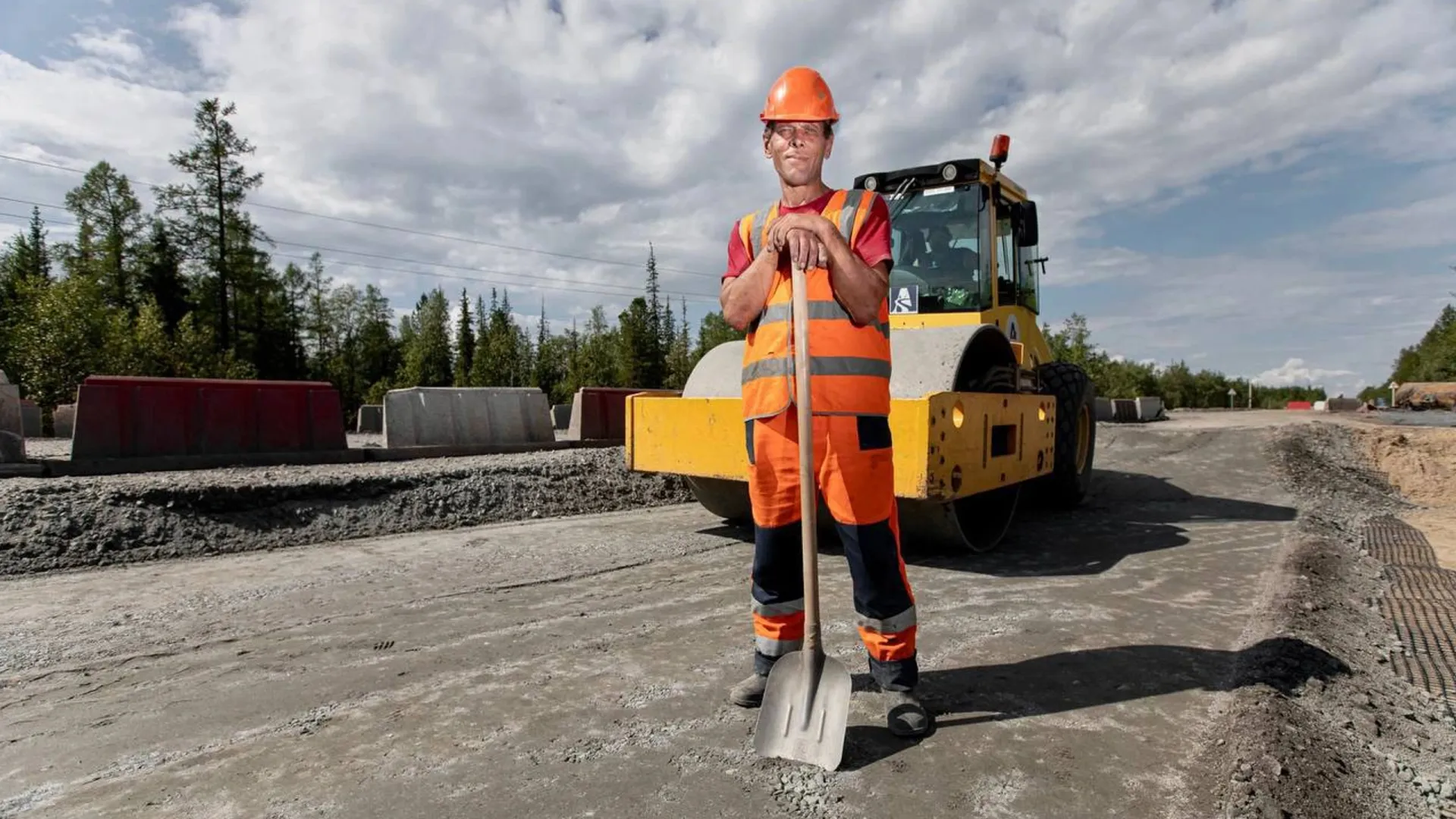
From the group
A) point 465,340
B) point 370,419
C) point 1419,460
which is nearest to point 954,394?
point 1419,460

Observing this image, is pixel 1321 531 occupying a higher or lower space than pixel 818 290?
lower

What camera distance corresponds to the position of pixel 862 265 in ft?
8.36

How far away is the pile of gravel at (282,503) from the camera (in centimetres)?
575

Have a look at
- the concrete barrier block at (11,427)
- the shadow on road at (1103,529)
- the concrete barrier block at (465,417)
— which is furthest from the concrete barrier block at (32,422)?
the shadow on road at (1103,529)

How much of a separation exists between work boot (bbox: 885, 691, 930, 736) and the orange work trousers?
0.07 metres

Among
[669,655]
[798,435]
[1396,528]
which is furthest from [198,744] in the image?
[1396,528]

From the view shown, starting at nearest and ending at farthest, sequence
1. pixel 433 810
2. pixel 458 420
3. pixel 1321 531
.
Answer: pixel 433 810, pixel 1321 531, pixel 458 420

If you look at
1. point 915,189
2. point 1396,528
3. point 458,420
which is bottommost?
point 1396,528

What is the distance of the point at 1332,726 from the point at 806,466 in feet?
6.47

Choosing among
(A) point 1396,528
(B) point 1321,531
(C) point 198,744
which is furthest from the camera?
(A) point 1396,528

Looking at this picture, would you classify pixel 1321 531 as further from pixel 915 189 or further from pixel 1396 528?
pixel 915 189

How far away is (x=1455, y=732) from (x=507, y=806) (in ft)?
10.2

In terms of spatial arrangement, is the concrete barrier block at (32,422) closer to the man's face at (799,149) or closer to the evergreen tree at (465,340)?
the man's face at (799,149)

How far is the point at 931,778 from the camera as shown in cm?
228
